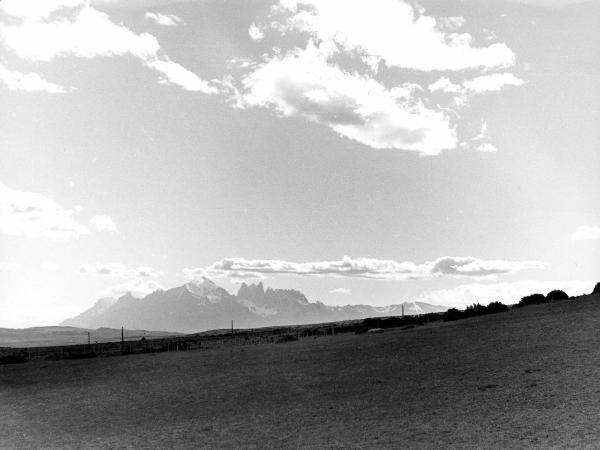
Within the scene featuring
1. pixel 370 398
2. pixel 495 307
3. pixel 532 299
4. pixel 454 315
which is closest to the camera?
pixel 370 398

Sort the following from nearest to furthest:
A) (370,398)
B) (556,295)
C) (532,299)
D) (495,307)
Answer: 1. (370,398)
2. (556,295)
3. (532,299)
4. (495,307)

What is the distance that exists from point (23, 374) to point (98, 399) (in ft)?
94.9

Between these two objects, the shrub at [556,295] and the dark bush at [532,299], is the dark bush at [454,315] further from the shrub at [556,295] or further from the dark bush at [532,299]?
the shrub at [556,295]

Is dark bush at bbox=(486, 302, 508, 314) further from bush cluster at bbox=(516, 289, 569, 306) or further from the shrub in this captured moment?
the shrub

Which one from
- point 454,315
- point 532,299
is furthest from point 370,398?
point 454,315

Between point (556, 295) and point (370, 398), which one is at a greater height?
point (556, 295)

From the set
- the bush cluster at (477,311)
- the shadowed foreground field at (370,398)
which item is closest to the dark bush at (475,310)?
the bush cluster at (477,311)

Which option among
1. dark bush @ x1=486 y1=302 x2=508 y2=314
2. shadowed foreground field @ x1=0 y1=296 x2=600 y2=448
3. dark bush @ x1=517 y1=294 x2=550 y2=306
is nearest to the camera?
shadowed foreground field @ x1=0 y1=296 x2=600 y2=448

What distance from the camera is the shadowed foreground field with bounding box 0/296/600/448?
1862cm

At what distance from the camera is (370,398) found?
25469mm

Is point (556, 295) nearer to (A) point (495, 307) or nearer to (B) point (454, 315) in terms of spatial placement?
(A) point (495, 307)

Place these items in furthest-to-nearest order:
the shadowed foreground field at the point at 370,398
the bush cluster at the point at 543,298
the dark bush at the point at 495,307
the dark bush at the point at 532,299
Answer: the dark bush at the point at 495,307 < the dark bush at the point at 532,299 < the bush cluster at the point at 543,298 < the shadowed foreground field at the point at 370,398

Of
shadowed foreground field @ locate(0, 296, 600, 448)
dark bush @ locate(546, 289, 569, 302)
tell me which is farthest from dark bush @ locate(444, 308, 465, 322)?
shadowed foreground field @ locate(0, 296, 600, 448)

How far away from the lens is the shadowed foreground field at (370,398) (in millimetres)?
18625
